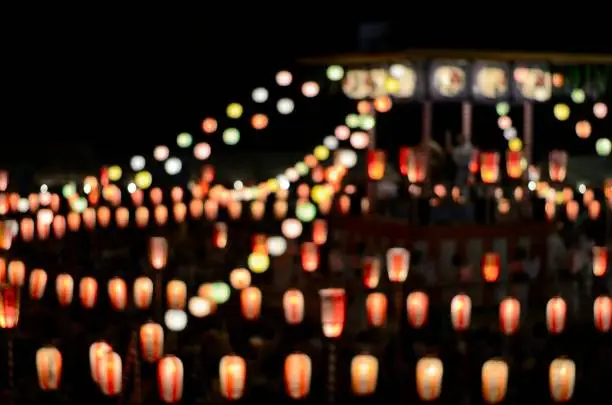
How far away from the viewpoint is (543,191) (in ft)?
60.6

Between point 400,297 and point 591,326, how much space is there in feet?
8.65

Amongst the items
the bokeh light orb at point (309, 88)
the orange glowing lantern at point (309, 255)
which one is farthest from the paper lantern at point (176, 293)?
the bokeh light orb at point (309, 88)

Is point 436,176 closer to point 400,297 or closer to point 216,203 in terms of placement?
point 400,297

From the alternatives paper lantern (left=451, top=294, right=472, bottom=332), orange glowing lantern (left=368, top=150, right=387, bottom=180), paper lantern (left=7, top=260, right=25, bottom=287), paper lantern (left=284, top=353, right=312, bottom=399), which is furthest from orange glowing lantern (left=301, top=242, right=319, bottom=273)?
paper lantern (left=284, top=353, right=312, bottom=399)

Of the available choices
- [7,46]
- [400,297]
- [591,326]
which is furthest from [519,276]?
[7,46]

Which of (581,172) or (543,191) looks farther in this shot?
(581,172)

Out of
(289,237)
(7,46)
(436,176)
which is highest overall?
(7,46)

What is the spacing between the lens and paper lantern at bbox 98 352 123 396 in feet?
27.6

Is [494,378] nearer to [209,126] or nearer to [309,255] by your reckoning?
[309,255]

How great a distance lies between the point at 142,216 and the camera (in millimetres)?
18344

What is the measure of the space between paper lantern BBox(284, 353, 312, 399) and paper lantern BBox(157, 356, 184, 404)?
104 cm

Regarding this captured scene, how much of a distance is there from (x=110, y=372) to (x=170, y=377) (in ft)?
1.93

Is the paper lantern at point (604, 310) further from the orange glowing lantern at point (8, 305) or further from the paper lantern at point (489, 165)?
the orange glowing lantern at point (8, 305)

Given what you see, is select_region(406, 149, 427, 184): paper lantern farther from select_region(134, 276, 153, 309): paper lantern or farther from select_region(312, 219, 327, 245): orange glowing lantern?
select_region(134, 276, 153, 309): paper lantern
